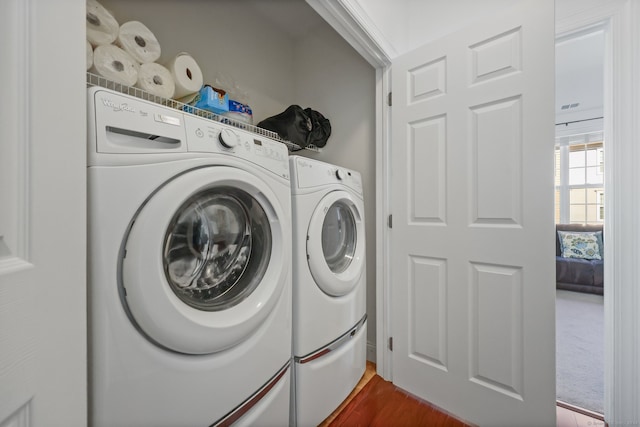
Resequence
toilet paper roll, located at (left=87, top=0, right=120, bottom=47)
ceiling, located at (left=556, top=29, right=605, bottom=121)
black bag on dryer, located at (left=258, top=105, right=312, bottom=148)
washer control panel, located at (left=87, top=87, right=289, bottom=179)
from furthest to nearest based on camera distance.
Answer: ceiling, located at (left=556, top=29, right=605, bottom=121), black bag on dryer, located at (left=258, top=105, right=312, bottom=148), toilet paper roll, located at (left=87, top=0, right=120, bottom=47), washer control panel, located at (left=87, top=87, right=289, bottom=179)

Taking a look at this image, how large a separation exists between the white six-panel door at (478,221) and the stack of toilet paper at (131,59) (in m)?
1.07

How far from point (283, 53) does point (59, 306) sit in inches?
85.1

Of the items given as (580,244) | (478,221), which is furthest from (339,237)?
(580,244)

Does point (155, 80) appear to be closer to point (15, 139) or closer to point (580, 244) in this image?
point (15, 139)

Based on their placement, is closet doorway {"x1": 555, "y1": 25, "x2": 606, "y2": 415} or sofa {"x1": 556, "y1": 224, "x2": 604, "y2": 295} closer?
closet doorway {"x1": 555, "y1": 25, "x2": 606, "y2": 415}

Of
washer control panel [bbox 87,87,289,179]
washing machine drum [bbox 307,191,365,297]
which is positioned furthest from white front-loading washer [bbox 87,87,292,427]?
washing machine drum [bbox 307,191,365,297]

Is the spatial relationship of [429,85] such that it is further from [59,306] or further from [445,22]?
[59,306]

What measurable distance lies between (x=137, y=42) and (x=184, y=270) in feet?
2.91

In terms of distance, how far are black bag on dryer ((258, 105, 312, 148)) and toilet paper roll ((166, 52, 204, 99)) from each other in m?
0.49

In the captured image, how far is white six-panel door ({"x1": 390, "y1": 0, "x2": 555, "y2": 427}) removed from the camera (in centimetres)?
99

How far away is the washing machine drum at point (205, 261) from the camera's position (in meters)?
0.57

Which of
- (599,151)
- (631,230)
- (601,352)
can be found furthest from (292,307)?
(599,151)

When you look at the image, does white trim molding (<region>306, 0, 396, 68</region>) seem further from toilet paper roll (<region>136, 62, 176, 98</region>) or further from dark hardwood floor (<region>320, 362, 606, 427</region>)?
dark hardwood floor (<region>320, 362, 606, 427</region>)

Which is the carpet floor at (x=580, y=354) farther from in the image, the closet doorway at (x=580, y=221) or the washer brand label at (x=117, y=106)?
the washer brand label at (x=117, y=106)
